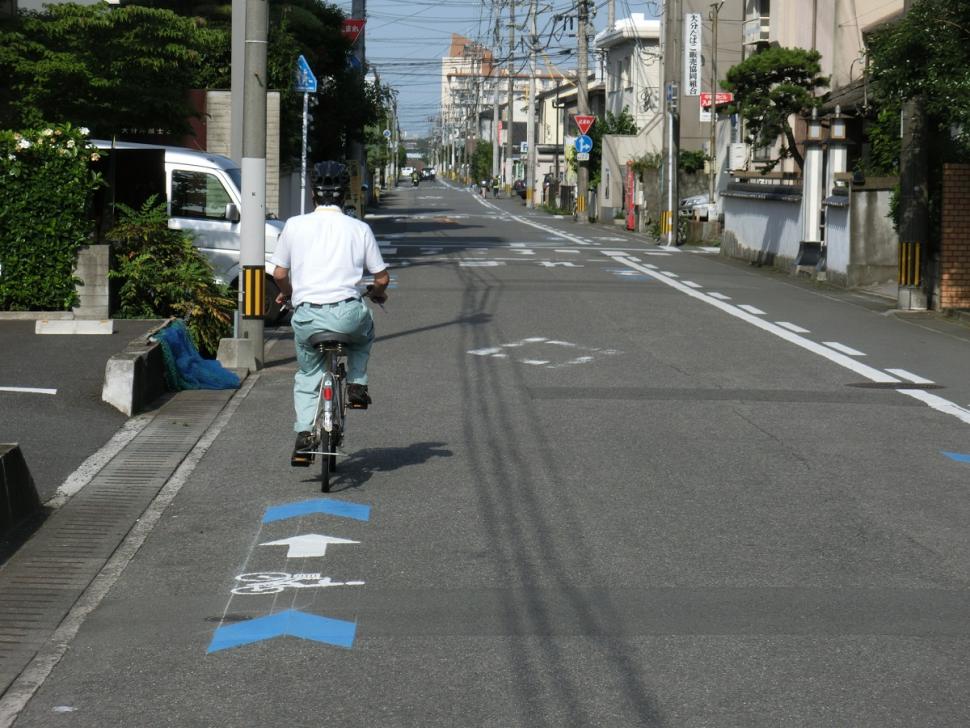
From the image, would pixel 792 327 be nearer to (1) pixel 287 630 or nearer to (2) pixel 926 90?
(2) pixel 926 90

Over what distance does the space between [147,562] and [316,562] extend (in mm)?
788

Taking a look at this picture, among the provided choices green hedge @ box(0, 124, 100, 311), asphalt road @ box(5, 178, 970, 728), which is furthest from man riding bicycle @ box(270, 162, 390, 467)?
green hedge @ box(0, 124, 100, 311)

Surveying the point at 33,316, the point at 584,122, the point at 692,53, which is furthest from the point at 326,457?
the point at 584,122

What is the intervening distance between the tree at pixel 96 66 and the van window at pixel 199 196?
5.22 m

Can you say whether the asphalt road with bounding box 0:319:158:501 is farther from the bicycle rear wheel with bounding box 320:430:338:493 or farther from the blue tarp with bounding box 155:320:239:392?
the bicycle rear wheel with bounding box 320:430:338:493

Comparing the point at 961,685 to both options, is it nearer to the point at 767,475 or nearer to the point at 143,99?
the point at 767,475

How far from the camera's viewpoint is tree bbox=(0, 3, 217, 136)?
21703 mm

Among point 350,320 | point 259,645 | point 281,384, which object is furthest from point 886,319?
point 259,645

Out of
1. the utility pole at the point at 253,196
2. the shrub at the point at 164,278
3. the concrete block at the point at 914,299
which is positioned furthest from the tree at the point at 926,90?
the shrub at the point at 164,278

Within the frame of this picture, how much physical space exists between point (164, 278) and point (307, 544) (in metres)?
8.29

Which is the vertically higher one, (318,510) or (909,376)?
(909,376)

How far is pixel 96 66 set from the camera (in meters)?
21.9

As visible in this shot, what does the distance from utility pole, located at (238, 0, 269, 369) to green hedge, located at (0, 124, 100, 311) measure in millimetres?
2901

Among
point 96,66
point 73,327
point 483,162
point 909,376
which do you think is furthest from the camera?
point 483,162
